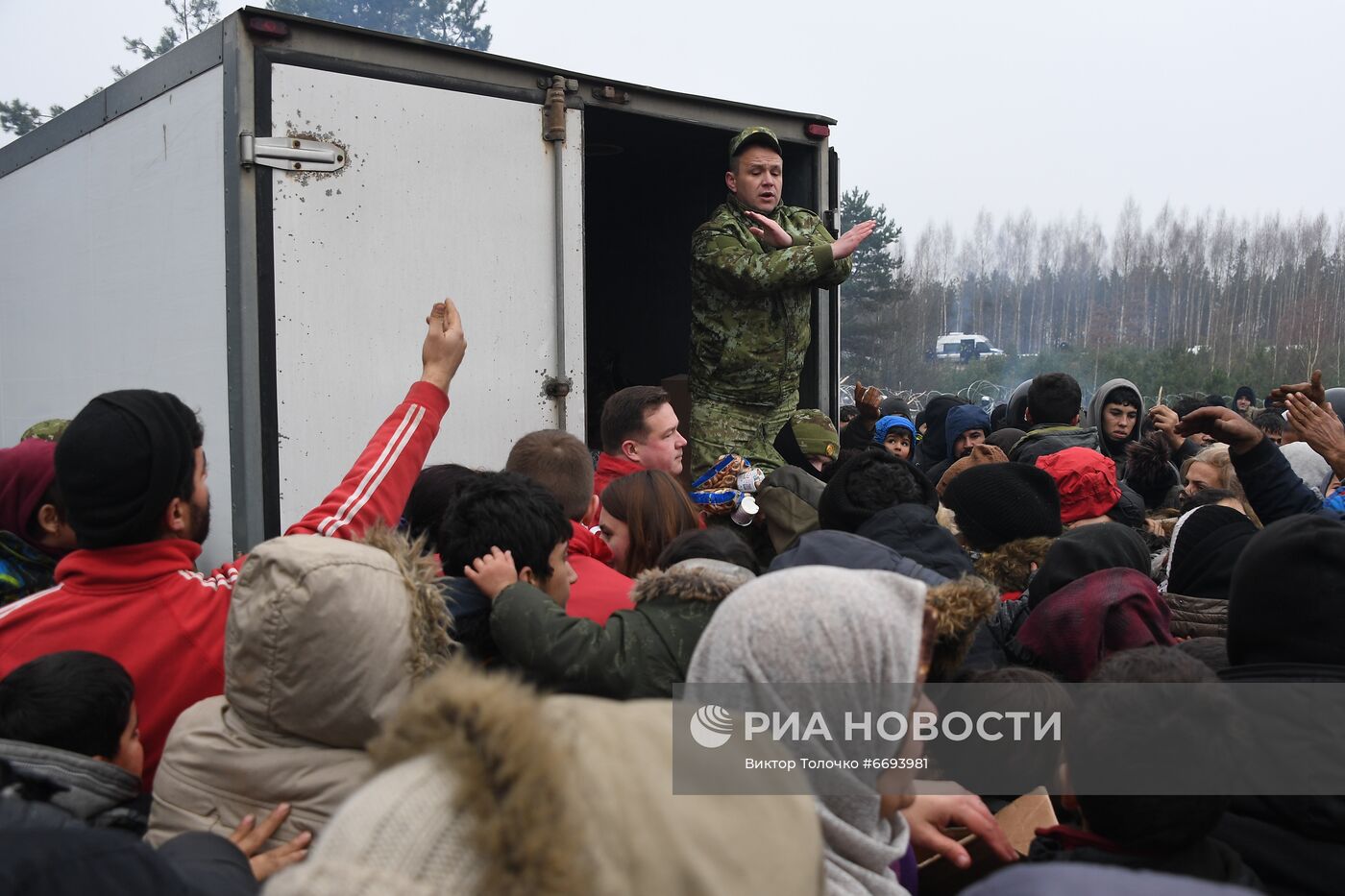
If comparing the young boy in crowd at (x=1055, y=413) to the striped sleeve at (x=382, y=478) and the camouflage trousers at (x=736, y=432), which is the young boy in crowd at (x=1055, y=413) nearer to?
the camouflage trousers at (x=736, y=432)

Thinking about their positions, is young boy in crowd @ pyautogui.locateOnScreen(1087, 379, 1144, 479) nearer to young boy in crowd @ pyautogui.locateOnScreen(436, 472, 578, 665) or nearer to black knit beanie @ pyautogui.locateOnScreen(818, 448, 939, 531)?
black knit beanie @ pyautogui.locateOnScreen(818, 448, 939, 531)

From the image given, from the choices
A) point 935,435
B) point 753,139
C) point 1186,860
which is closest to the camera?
point 1186,860

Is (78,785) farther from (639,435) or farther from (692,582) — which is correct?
(639,435)

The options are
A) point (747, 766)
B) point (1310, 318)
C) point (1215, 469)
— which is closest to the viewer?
point (747, 766)

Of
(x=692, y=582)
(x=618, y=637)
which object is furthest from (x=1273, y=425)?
(x=618, y=637)

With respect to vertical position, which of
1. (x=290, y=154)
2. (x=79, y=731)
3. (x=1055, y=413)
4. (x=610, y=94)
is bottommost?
(x=79, y=731)

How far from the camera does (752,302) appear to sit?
18.7 feet

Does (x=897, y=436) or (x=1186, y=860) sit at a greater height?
(x=897, y=436)

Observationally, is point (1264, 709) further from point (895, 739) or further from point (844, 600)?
point (844, 600)

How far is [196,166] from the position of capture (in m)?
4.10

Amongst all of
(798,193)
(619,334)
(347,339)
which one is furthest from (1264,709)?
(619,334)

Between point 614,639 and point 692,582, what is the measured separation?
19 cm

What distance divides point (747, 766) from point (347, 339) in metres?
3.47

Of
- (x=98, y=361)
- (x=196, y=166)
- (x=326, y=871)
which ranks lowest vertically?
(x=326, y=871)
